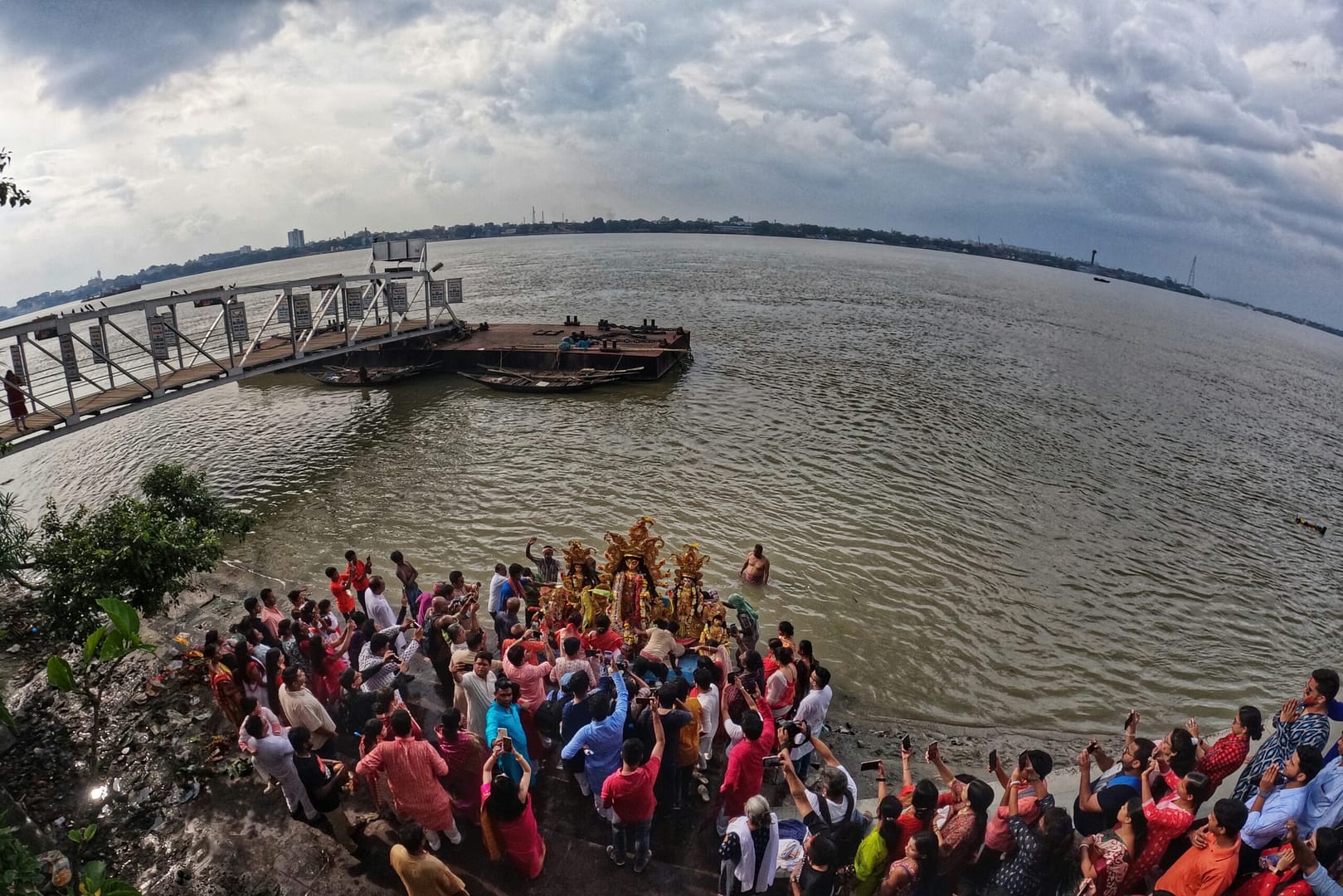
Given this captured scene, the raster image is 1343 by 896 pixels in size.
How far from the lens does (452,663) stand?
23.8ft

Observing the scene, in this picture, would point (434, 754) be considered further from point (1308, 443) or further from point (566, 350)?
point (1308, 443)

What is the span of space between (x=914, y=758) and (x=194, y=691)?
10152 millimetres

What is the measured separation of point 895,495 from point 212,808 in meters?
16.9

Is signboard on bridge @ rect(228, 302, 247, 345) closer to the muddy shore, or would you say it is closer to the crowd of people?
the muddy shore

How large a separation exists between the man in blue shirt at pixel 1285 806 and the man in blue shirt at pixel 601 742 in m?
5.27

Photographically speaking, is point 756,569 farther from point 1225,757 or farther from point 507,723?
point 1225,757

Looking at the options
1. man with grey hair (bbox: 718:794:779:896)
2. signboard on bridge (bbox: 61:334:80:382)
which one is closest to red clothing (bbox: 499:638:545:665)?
man with grey hair (bbox: 718:794:779:896)

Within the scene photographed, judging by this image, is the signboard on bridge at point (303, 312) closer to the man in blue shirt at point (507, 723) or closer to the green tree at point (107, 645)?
the green tree at point (107, 645)

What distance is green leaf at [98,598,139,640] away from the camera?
6418mm

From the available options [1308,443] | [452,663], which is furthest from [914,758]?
[1308,443]

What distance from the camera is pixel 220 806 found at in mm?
7031

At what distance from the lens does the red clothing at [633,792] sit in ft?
18.4

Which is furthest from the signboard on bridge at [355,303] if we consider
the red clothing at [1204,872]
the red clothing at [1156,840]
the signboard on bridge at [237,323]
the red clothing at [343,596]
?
the red clothing at [1204,872]

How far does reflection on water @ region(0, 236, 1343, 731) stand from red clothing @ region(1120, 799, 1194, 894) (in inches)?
214
